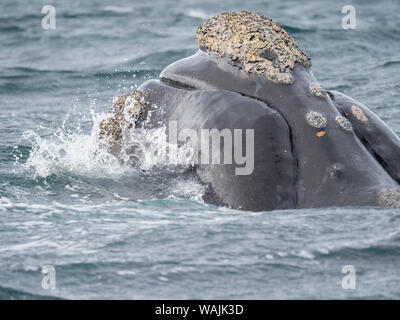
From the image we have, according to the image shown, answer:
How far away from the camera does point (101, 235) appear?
6371 millimetres

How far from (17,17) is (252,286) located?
1984cm

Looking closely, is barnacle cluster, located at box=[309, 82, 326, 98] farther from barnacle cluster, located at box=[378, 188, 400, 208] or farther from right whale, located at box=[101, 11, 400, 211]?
barnacle cluster, located at box=[378, 188, 400, 208]

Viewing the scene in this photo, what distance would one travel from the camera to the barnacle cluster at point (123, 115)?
7.57 meters

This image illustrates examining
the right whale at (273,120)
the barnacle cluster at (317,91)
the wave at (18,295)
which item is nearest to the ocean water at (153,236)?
the wave at (18,295)

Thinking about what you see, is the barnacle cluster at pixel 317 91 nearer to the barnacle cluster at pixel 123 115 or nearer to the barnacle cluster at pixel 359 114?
the barnacle cluster at pixel 359 114

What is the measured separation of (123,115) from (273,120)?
1.84 metres

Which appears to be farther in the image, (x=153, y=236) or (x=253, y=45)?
(x=253, y=45)

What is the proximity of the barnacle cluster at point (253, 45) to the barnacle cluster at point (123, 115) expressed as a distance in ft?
2.87

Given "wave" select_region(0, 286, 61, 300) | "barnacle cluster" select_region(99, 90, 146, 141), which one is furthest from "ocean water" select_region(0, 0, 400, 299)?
"barnacle cluster" select_region(99, 90, 146, 141)

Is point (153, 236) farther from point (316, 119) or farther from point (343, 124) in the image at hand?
point (343, 124)

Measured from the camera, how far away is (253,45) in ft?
23.3

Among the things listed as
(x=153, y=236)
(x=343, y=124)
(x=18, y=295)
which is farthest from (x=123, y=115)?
(x=18, y=295)

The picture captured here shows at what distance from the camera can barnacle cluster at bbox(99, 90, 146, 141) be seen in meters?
7.57

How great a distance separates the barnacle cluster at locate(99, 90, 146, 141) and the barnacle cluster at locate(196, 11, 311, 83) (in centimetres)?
88
